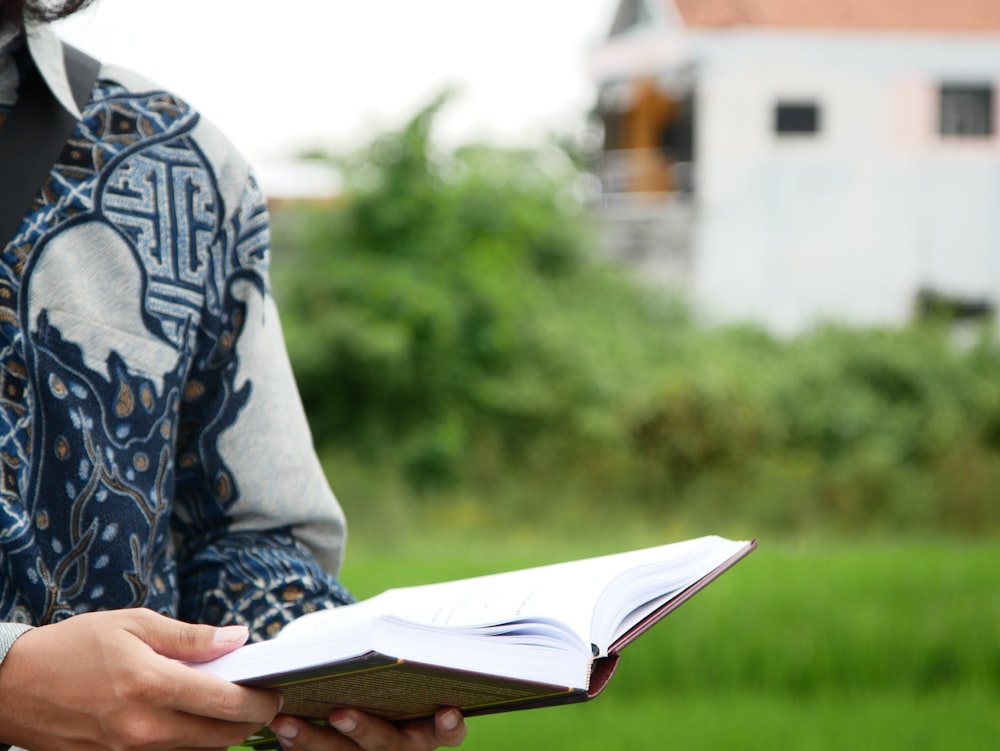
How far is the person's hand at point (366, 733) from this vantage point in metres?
0.66

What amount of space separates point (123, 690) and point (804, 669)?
2.57 m

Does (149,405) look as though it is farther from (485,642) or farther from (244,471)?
(485,642)

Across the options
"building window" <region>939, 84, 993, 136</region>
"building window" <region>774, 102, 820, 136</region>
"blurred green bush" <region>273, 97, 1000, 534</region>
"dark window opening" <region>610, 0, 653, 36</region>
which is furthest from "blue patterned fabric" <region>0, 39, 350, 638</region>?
"dark window opening" <region>610, 0, 653, 36</region>

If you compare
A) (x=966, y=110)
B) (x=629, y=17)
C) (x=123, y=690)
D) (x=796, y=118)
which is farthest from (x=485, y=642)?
(x=629, y=17)

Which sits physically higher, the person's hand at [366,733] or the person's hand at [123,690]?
the person's hand at [123,690]

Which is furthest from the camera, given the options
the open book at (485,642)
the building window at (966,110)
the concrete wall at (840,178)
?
the building window at (966,110)

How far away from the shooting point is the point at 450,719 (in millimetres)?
665

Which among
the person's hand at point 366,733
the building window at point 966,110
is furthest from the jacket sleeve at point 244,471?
the building window at point 966,110

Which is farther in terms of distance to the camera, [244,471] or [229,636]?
[244,471]

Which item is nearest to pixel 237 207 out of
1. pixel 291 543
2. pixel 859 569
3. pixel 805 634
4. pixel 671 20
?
pixel 291 543

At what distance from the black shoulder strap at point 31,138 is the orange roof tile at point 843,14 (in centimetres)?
970

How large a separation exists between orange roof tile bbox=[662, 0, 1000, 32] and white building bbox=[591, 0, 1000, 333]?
0.04 ft

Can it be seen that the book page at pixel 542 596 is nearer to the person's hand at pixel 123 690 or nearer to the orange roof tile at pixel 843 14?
the person's hand at pixel 123 690

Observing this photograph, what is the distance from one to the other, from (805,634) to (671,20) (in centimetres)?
808
